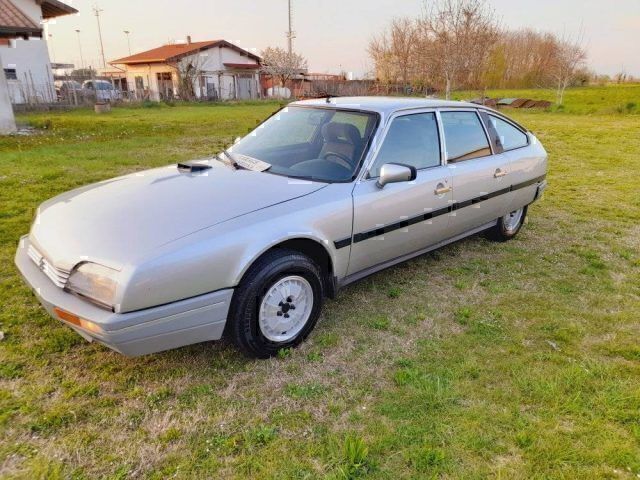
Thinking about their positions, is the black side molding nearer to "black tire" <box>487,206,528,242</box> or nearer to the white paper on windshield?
"black tire" <box>487,206,528,242</box>

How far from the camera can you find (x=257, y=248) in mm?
2627

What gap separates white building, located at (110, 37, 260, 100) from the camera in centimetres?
3338

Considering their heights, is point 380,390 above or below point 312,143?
below

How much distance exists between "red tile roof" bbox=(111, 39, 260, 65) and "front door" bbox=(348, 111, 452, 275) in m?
34.9

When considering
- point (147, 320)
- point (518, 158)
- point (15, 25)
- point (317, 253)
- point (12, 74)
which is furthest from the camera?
point (12, 74)

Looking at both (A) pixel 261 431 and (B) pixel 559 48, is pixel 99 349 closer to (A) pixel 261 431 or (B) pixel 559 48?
(A) pixel 261 431

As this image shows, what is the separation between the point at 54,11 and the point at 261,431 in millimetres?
27150

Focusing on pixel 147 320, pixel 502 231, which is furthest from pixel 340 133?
pixel 502 231

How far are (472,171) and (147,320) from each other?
3069 millimetres

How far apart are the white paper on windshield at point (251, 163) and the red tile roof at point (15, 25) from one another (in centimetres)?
1024

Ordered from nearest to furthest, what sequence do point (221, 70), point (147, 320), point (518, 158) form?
point (147, 320) → point (518, 158) → point (221, 70)

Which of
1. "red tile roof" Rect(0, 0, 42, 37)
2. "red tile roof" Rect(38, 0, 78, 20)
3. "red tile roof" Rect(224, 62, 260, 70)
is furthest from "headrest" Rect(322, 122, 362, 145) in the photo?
"red tile roof" Rect(224, 62, 260, 70)

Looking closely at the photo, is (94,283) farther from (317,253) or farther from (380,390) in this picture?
(380,390)

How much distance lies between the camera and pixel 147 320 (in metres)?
2.32
